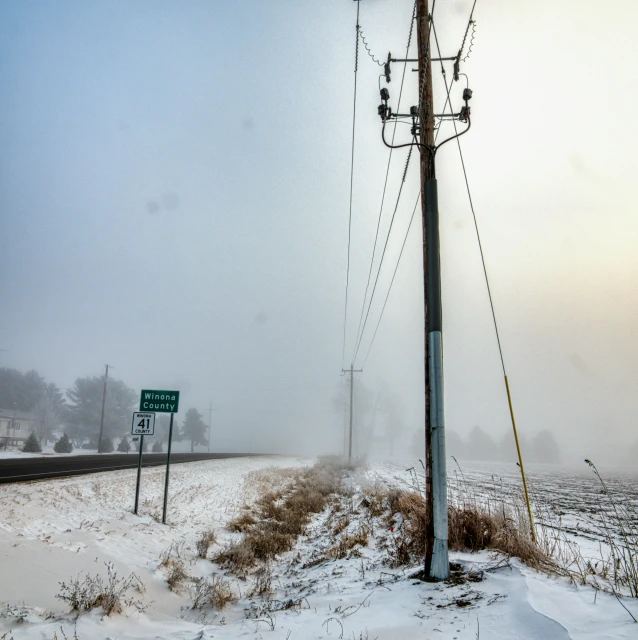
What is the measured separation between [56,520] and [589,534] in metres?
12.8

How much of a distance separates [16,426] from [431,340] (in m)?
80.4

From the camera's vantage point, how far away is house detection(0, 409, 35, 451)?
61.7 m

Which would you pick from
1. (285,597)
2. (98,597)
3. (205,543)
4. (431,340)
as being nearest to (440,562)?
(285,597)

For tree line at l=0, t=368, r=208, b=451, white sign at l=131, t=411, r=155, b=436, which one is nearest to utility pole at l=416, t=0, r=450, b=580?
white sign at l=131, t=411, r=155, b=436

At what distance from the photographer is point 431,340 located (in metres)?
6.38

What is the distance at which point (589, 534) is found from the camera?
11.0 meters

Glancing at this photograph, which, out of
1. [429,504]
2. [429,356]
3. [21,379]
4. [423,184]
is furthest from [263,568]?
[21,379]

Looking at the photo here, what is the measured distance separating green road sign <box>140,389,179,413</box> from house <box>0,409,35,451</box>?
194 feet

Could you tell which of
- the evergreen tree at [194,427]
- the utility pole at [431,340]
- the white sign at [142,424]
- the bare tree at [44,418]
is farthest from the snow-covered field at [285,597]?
the evergreen tree at [194,427]

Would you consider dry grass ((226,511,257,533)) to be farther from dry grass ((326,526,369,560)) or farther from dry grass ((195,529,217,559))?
dry grass ((326,526,369,560))

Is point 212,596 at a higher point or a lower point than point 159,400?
lower

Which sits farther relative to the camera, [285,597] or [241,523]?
[241,523]

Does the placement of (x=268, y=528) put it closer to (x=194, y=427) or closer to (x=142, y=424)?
(x=142, y=424)

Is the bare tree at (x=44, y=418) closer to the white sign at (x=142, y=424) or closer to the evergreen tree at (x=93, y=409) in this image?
the evergreen tree at (x=93, y=409)
